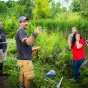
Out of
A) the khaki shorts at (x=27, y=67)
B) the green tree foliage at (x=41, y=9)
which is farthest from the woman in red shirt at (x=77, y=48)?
the green tree foliage at (x=41, y=9)

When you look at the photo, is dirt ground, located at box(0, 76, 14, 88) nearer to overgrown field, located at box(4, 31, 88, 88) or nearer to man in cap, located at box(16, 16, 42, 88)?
overgrown field, located at box(4, 31, 88, 88)

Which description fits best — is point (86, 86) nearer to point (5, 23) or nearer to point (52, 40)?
point (52, 40)

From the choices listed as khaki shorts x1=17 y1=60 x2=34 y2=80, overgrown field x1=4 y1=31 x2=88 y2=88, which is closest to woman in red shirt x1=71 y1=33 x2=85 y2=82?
overgrown field x1=4 y1=31 x2=88 y2=88

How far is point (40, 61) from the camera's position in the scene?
7602mm

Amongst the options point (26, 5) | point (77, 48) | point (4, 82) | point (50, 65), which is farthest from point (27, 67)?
point (26, 5)

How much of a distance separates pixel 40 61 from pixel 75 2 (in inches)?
1429

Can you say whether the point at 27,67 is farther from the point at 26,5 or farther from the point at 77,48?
the point at 26,5

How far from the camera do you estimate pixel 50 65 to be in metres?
7.32

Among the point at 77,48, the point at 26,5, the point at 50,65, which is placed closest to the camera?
the point at 77,48

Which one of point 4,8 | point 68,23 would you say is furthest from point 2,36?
point 4,8

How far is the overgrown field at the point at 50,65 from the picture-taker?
575 centimetres

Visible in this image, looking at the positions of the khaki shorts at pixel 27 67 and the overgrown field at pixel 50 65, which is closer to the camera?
the khaki shorts at pixel 27 67

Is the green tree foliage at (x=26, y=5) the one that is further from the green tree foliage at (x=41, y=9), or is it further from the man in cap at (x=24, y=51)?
the man in cap at (x=24, y=51)

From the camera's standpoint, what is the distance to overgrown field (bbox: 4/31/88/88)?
18.9 ft
